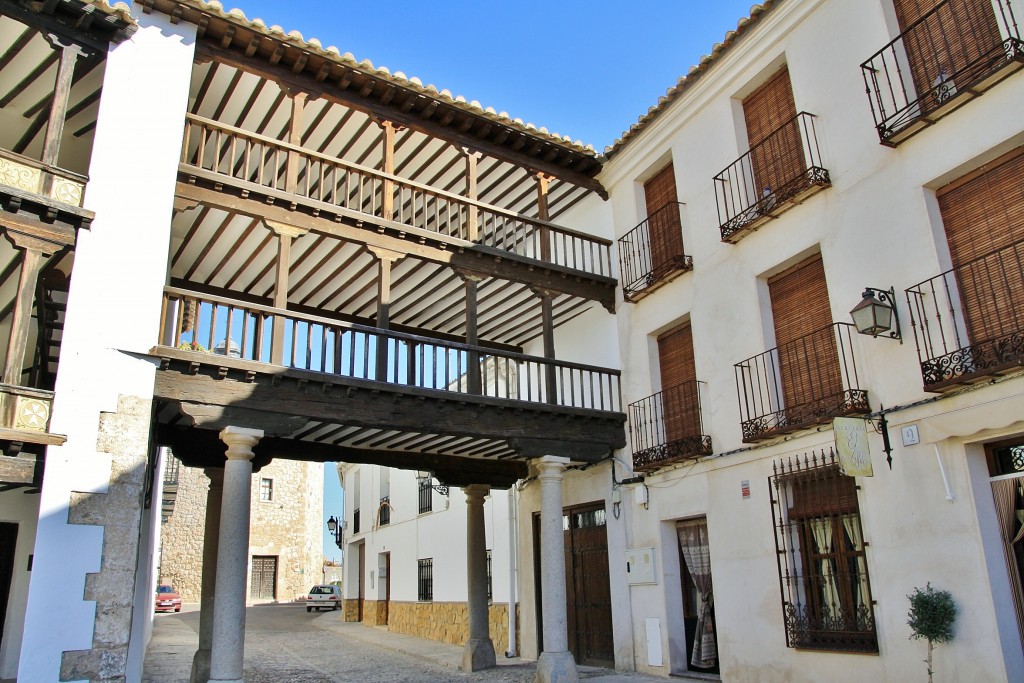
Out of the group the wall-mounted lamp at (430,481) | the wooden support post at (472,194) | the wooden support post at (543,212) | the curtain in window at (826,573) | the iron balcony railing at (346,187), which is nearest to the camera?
the curtain in window at (826,573)

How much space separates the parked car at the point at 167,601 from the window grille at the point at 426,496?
14.6 metres

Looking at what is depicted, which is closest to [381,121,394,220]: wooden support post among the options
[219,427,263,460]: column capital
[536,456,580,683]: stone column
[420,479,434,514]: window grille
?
[219,427,263,460]: column capital

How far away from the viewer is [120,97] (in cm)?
848

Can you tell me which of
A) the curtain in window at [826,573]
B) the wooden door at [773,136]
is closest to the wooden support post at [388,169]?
the wooden door at [773,136]

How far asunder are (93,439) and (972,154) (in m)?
8.46

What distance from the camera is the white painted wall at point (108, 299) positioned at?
22.6 ft

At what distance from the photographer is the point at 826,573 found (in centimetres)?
801

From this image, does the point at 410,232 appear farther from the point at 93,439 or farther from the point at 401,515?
the point at 401,515

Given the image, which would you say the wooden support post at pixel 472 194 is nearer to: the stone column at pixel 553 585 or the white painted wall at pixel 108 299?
the stone column at pixel 553 585

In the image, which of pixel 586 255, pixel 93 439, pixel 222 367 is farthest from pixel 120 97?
pixel 586 255

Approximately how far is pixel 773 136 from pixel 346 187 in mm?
5262

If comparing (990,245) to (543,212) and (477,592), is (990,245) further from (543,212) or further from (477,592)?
(477,592)

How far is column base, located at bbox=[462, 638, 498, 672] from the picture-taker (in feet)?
37.9

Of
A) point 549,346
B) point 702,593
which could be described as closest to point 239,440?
point 549,346
